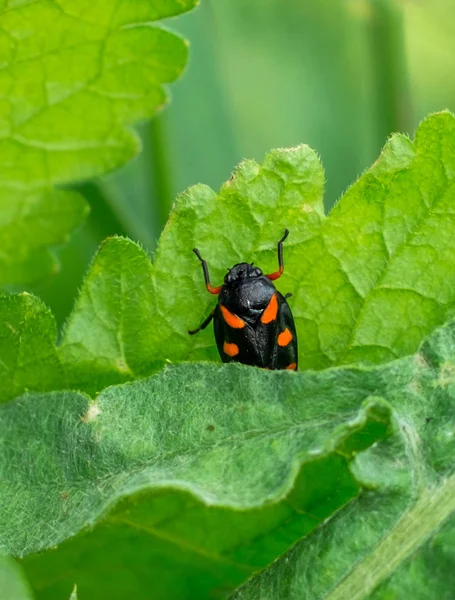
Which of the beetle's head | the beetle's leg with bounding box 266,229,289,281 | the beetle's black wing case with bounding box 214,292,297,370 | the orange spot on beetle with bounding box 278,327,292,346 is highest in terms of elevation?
the beetle's leg with bounding box 266,229,289,281

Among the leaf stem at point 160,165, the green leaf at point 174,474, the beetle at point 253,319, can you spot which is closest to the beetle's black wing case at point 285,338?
the beetle at point 253,319

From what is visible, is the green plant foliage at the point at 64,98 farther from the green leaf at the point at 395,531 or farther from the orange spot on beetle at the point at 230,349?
the green leaf at the point at 395,531

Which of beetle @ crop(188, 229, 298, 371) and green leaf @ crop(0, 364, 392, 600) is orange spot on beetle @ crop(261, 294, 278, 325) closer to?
beetle @ crop(188, 229, 298, 371)

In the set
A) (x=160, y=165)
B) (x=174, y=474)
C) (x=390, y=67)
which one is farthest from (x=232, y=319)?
(x=390, y=67)

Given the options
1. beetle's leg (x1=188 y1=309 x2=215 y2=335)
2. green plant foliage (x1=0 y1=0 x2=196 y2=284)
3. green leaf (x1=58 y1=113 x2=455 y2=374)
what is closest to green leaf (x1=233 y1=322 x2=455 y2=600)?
green leaf (x1=58 y1=113 x2=455 y2=374)

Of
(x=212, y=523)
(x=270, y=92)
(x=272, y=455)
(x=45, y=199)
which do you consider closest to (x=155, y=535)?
(x=212, y=523)

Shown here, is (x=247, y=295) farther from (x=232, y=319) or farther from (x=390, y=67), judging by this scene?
(x=390, y=67)
